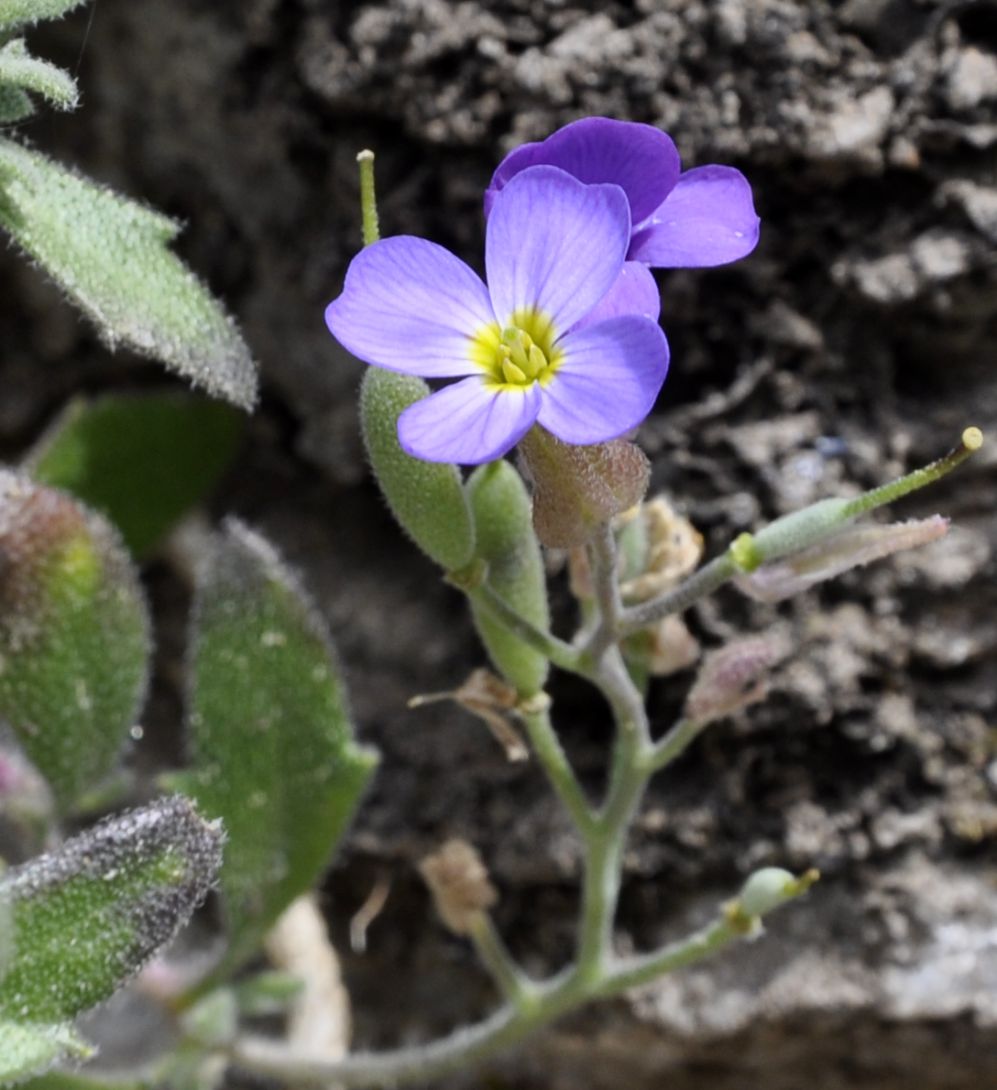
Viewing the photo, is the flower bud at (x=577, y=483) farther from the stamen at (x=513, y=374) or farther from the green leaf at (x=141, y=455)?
the green leaf at (x=141, y=455)

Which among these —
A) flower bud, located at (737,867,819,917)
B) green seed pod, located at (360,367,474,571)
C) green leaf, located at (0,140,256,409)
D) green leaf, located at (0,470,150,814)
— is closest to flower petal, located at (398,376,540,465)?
green seed pod, located at (360,367,474,571)

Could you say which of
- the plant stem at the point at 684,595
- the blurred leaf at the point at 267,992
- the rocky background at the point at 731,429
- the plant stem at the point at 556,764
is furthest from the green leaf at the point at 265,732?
the plant stem at the point at 684,595

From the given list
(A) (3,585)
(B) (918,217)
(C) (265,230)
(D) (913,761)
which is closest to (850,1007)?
(D) (913,761)

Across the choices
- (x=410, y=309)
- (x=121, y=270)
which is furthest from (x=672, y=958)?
(x=121, y=270)

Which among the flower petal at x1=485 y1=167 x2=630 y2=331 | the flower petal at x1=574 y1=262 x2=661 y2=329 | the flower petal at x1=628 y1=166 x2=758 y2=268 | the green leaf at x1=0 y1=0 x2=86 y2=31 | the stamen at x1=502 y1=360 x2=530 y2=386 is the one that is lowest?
the stamen at x1=502 y1=360 x2=530 y2=386

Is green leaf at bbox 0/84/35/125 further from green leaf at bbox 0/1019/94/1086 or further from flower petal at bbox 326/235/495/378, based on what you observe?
green leaf at bbox 0/1019/94/1086

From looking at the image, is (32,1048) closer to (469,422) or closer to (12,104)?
(469,422)
